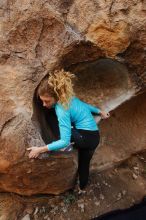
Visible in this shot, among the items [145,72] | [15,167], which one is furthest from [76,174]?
[145,72]

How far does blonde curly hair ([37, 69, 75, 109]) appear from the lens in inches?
80.3

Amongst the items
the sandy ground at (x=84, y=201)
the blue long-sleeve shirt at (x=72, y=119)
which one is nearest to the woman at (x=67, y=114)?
the blue long-sleeve shirt at (x=72, y=119)

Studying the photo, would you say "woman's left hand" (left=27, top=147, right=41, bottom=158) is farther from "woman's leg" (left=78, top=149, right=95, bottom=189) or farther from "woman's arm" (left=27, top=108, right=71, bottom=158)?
"woman's leg" (left=78, top=149, right=95, bottom=189)

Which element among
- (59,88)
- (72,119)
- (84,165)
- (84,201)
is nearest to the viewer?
(59,88)

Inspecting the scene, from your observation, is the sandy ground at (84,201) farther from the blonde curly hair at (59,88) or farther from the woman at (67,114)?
the blonde curly hair at (59,88)

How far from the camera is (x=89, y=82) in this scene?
2.50 metres

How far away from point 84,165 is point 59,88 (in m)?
0.65

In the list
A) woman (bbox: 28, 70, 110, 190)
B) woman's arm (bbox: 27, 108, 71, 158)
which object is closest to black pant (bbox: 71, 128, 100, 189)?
woman (bbox: 28, 70, 110, 190)

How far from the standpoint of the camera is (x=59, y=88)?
204 centimetres

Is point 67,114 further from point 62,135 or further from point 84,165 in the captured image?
point 84,165

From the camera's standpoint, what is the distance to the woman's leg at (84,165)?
2.38 meters

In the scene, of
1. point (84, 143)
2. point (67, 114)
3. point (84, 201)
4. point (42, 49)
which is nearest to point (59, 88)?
point (67, 114)

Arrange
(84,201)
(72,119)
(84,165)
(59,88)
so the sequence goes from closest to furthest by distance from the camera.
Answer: (59,88) < (72,119) < (84,165) < (84,201)

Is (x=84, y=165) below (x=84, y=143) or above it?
below
